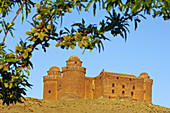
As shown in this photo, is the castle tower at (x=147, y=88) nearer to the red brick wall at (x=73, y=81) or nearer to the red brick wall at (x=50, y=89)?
the red brick wall at (x=73, y=81)

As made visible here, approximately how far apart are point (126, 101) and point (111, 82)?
15.4ft

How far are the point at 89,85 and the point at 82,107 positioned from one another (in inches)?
414

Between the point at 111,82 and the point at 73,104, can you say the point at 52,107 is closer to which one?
the point at 73,104

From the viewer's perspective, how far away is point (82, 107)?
62656mm

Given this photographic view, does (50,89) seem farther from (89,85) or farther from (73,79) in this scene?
(89,85)

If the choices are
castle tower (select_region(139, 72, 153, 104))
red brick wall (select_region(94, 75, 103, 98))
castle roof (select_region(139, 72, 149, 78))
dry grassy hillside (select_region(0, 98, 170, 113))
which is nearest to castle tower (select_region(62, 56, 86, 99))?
dry grassy hillside (select_region(0, 98, 170, 113))

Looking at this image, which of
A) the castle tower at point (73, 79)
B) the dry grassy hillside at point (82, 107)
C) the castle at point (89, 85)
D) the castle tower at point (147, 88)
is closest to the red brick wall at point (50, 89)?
the castle at point (89, 85)

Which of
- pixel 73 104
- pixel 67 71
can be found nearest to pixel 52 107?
pixel 73 104

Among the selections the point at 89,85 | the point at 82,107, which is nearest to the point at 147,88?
the point at 89,85

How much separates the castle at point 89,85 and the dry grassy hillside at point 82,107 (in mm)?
2645

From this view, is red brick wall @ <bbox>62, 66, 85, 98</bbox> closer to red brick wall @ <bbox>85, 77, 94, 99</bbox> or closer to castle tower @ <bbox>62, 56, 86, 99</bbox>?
castle tower @ <bbox>62, 56, 86, 99</bbox>

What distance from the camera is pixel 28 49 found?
31.0ft

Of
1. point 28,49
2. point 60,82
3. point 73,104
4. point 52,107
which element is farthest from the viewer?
point 60,82

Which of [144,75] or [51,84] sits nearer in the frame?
[51,84]
